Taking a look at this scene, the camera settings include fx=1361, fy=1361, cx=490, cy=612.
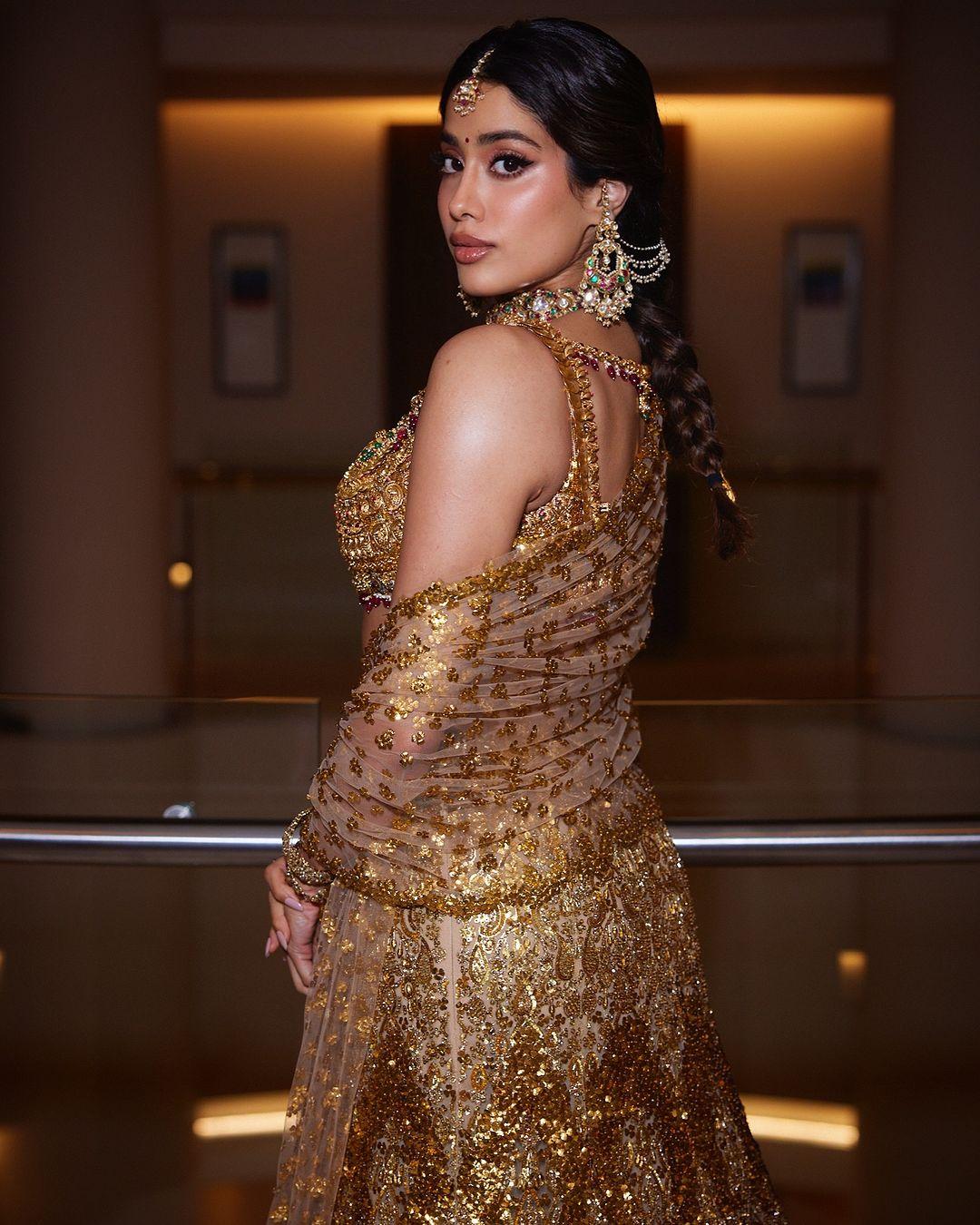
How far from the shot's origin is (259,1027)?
111 inches

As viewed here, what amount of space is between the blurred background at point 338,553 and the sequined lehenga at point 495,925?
0.30 meters

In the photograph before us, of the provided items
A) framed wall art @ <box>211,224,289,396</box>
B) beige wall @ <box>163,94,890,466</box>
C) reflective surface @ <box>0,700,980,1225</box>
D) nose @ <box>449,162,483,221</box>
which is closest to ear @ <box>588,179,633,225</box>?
nose @ <box>449,162,483,221</box>

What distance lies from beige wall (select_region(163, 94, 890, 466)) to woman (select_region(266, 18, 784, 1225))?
6.07 metres

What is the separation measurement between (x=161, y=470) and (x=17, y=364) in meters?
0.66

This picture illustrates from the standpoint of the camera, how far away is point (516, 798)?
116 cm

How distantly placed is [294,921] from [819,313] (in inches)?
263

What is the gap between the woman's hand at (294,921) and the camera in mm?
1229

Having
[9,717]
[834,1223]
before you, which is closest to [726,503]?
[9,717]

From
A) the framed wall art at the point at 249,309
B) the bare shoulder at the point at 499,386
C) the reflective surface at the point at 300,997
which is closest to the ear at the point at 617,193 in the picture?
the bare shoulder at the point at 499,386

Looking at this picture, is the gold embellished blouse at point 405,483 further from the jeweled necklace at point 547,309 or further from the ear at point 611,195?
the ear at point 611,195

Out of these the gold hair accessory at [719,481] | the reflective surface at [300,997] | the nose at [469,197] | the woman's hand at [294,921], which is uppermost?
the nose at [469,197]

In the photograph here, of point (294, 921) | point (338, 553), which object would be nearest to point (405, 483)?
point (294, 921)

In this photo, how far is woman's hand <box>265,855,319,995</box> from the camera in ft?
4.03

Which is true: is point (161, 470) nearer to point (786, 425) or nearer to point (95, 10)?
point (95, 10)
